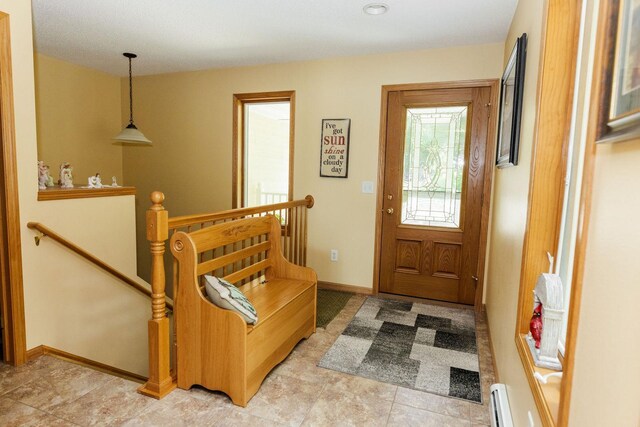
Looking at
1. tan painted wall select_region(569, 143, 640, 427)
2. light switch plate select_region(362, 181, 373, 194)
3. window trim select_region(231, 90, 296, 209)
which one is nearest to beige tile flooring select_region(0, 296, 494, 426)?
tan painted wall select_region(569, 143, 640, 427)

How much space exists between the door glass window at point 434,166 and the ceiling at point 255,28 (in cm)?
64

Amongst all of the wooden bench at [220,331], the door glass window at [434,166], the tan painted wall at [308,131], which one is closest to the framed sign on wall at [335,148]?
the tan painted wall at [308,131]

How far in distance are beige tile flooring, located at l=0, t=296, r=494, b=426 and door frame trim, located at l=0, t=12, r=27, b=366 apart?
7.3 inches

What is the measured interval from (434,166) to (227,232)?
2.15 meters

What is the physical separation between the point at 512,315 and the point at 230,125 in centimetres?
353

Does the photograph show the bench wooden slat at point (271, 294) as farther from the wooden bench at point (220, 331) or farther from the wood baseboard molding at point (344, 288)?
the wood baseboard molding at point (344, 288)

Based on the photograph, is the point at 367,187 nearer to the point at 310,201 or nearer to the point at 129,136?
the point at 310,201

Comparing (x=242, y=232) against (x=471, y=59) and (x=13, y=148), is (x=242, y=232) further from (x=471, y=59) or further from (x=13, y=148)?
(x=471, y=59)

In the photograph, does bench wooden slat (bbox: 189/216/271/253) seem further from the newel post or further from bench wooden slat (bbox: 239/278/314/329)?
bench wooden slat (bbox: 239/278/314/329)

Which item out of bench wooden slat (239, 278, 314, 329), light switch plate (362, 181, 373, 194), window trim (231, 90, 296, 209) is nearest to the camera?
bench wooden slat (239, 278, 314, 329)

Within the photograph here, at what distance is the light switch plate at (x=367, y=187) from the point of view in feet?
12.5

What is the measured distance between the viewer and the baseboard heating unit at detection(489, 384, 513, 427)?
1.71 meters

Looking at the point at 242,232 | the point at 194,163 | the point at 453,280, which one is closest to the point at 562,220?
the point at 242,232

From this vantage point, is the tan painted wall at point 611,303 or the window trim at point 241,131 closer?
the tan painted wall at point 611,303
